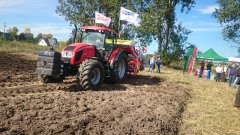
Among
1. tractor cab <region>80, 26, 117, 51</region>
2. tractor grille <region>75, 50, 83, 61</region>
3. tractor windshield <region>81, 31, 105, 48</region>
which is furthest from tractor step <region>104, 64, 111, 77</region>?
tractor grille <region>75, 50, 83, 61</region>

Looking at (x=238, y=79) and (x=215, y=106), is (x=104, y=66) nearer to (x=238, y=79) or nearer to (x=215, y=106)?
(x=215, y=106)

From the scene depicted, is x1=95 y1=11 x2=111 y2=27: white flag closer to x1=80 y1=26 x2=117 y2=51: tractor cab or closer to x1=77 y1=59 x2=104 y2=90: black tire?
x1=80 y1=26 x2=117 y2=51: tractor cab

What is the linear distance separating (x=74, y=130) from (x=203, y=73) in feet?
64.6

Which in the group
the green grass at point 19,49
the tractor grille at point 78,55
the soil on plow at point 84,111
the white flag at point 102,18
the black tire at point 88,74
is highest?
the white flag at point 102,18

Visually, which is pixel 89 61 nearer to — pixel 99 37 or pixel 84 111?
pixel 99 37

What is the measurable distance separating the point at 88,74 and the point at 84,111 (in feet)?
8.40

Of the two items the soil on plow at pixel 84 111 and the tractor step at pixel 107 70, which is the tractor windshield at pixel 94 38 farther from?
the soil on plow at pixel 84 111

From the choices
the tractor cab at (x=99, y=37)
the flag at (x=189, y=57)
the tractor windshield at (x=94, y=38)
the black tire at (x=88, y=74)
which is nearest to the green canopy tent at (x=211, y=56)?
the flag at (x=189, y=57)

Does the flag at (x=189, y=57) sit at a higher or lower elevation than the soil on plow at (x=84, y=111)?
higher

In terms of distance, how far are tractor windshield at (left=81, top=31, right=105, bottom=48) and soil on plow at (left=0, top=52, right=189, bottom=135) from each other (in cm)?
176

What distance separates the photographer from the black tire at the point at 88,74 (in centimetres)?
945

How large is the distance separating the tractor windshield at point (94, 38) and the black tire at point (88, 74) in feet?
3.93

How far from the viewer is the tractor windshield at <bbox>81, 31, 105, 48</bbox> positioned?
11.1 metres

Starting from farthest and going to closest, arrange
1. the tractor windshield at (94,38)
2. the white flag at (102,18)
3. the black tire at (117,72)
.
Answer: the white flag at (102,18), the black tire at (117,72), the tractor windshield at (94,38)
